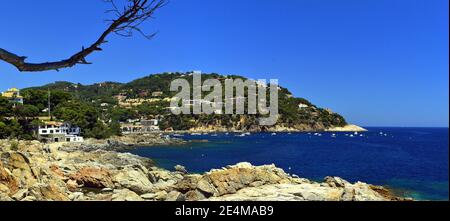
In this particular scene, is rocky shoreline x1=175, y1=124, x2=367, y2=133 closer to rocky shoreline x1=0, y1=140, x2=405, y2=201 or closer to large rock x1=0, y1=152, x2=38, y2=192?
rocky shoreline x1=0, y1=140, x2=405, y2=201

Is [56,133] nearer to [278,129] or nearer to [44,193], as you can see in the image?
[44,193]

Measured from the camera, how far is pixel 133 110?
122 meters

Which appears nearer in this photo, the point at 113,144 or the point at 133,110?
the point at 113,144

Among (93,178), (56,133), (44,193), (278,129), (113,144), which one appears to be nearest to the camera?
(44,193)

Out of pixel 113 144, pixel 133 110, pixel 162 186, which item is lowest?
pixel 162 186

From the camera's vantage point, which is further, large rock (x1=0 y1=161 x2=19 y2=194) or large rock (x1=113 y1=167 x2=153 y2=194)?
large rock (x1=113 y1=167 x2=153 y2=194)

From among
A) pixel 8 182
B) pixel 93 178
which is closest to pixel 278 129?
pixel 93 178

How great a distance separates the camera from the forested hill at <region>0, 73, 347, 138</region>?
65.9m

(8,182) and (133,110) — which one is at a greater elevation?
(133,110)

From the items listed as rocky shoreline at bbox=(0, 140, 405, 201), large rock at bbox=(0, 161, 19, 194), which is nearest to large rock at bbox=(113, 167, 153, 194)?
rocky shoreline at bbox=(0, 140, 405, 201)

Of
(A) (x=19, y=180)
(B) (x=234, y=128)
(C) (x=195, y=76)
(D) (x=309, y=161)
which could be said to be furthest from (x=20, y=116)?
(C) (x=195, y=76)
